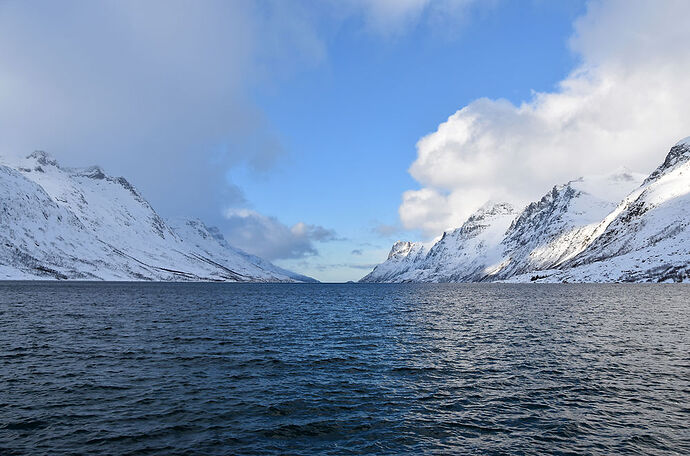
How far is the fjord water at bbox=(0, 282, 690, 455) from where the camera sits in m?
20.7

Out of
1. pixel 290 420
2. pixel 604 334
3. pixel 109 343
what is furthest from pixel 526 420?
pixel 109 343

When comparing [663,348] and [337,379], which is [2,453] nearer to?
[337,379]

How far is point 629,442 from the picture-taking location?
67.4 feet

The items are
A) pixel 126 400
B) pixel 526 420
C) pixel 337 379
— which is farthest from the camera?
pixel 337 379

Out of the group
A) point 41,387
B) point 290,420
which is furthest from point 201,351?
point 290,420

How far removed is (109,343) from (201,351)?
1187cm

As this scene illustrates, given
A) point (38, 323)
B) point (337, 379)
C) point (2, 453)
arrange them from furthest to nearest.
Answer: point (38, 323), point (337, 379), point (2, 453)

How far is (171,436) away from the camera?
2120 centimetres

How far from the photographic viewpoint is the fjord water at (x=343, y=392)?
20734 millimetres

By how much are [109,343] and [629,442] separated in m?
47.4

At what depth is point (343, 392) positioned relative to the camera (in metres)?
29.1

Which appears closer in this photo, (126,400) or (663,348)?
(126,400)

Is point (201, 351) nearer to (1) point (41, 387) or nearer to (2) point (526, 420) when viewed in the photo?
(1) point (41, 387)

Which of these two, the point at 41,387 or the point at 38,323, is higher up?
the point at 38,323
